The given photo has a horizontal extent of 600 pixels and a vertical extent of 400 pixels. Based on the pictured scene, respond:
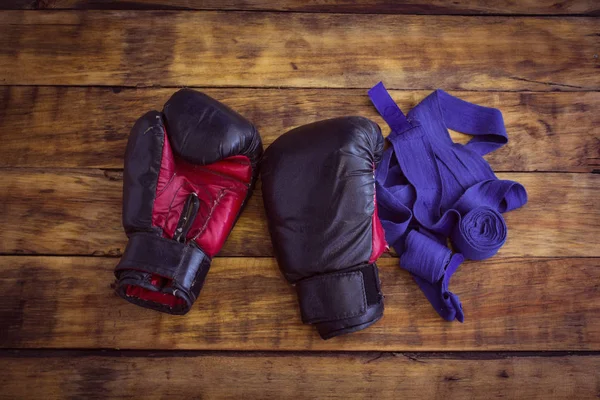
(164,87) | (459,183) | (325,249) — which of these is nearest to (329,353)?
(325,249)

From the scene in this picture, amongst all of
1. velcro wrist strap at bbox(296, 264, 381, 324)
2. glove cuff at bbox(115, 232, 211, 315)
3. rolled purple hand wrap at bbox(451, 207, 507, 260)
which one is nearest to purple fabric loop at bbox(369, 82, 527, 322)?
rolled purple hand wrap at bbox(451, 207, 507, 260)

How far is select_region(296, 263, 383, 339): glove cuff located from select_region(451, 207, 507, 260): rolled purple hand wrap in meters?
0.36

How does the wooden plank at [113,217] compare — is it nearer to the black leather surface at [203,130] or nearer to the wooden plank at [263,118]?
the wooden plank at [263,118]

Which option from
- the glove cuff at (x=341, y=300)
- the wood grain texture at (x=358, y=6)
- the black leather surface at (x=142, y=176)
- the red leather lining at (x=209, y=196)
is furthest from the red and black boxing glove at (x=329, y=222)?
the wood grain texture at (x=358, y=6)

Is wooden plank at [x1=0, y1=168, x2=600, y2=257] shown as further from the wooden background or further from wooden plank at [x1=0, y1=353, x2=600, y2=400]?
wooden plank at [x1=0, y1=353, x2=600, y2=400]

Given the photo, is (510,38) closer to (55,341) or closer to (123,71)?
(123,71)

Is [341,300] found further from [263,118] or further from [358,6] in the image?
[358,6]

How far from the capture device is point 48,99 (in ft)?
6.40

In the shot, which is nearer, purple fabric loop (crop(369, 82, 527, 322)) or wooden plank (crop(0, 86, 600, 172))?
purple fabric loop (crop(369, 82, 527, 322))

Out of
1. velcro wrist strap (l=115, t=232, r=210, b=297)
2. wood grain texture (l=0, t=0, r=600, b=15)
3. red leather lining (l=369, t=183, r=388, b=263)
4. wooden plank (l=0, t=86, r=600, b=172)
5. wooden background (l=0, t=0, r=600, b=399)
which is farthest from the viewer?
wood grain texture (l=0, t=0, r=600, b=15)

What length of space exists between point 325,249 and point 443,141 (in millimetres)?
697

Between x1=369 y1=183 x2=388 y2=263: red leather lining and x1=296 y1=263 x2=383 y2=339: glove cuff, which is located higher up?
x1=369 y1=183 x2=388 y2=263: red leather lining

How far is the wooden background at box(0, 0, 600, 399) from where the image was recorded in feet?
5.67

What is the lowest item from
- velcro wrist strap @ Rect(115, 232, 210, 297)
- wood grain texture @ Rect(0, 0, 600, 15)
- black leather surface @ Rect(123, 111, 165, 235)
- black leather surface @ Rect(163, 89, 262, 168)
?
velcro wrist strap @ Rect(115, 232, 210, 297)
